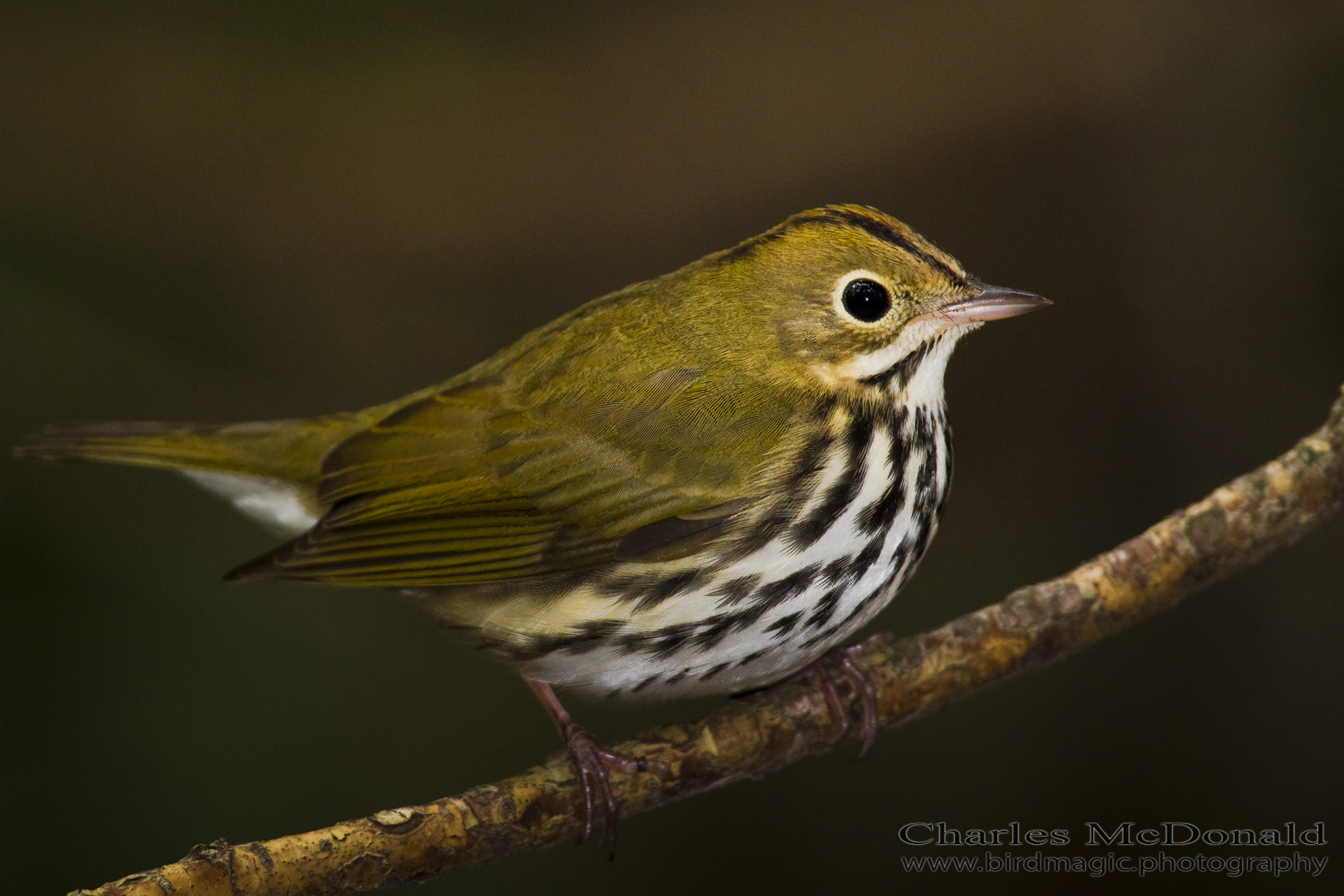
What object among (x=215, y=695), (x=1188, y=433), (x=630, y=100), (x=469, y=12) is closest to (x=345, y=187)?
(x=469, y=12)


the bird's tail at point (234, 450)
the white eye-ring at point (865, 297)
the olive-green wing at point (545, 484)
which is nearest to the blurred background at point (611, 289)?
the bird's tail at point (234, 450)

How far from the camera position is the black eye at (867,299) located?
282 cm

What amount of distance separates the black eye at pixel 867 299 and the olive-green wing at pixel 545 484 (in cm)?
27

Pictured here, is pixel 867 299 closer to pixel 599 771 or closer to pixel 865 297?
pixel 865 297

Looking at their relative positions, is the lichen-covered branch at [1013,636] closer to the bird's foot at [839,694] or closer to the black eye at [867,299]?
the bird's foot at [839,694]

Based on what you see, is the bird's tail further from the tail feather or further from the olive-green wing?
the olive-green wing

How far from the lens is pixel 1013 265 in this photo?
15.2ft

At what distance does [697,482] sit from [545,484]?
15.7 inches

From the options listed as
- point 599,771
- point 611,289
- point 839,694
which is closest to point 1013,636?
point 839,694

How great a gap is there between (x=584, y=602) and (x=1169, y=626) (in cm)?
229

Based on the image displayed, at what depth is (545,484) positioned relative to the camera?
3000mm

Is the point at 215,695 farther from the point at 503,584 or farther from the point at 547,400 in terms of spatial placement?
the point at 547,400

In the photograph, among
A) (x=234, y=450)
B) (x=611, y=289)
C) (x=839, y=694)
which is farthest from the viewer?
(x=611, y=289)

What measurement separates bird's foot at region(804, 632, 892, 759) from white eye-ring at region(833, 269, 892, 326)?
2.91 feet
